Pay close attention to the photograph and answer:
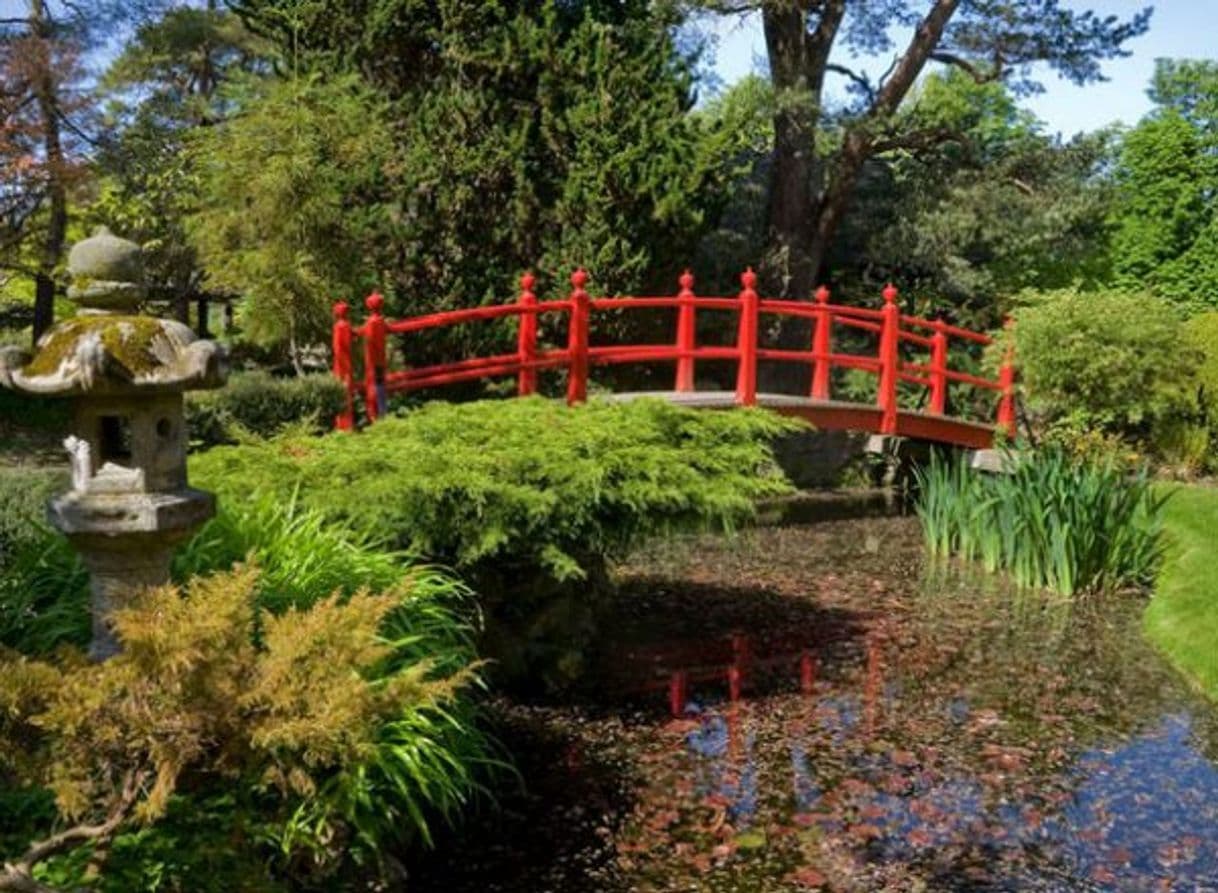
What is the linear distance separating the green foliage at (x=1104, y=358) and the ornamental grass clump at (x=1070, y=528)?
211 cm

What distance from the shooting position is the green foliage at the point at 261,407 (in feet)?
32.2

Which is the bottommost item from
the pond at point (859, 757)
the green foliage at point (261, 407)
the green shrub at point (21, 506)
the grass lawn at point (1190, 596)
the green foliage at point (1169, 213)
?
the pond at point (859, 757)

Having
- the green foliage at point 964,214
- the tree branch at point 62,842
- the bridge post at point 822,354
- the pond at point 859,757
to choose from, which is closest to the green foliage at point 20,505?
the pond at point 859,757

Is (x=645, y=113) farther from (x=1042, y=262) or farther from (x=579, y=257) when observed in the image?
(x=1042, y=262)

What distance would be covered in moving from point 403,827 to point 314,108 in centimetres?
898

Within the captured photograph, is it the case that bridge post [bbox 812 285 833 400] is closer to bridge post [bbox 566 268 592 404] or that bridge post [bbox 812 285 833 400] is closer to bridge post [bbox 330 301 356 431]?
bridge post [bbox 566 268 592 404]

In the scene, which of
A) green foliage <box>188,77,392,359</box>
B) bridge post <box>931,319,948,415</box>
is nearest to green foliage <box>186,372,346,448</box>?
green foliage <box>188,77,392,359</box>

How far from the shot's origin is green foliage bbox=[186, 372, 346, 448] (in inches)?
387

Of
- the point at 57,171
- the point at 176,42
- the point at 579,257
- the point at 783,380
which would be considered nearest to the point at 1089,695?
the point at 579,257

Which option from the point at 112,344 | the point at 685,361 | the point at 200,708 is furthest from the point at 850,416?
the point at 200,708

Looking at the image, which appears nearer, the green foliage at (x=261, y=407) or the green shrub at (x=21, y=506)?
the green shrub at (x=21, y=506)

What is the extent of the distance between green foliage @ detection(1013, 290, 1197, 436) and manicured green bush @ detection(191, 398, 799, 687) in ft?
18.9

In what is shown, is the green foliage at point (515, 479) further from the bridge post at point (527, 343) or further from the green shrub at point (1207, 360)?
the green shrub at point (1207, 360)

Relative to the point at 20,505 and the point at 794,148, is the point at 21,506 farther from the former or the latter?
the point at 794,148
